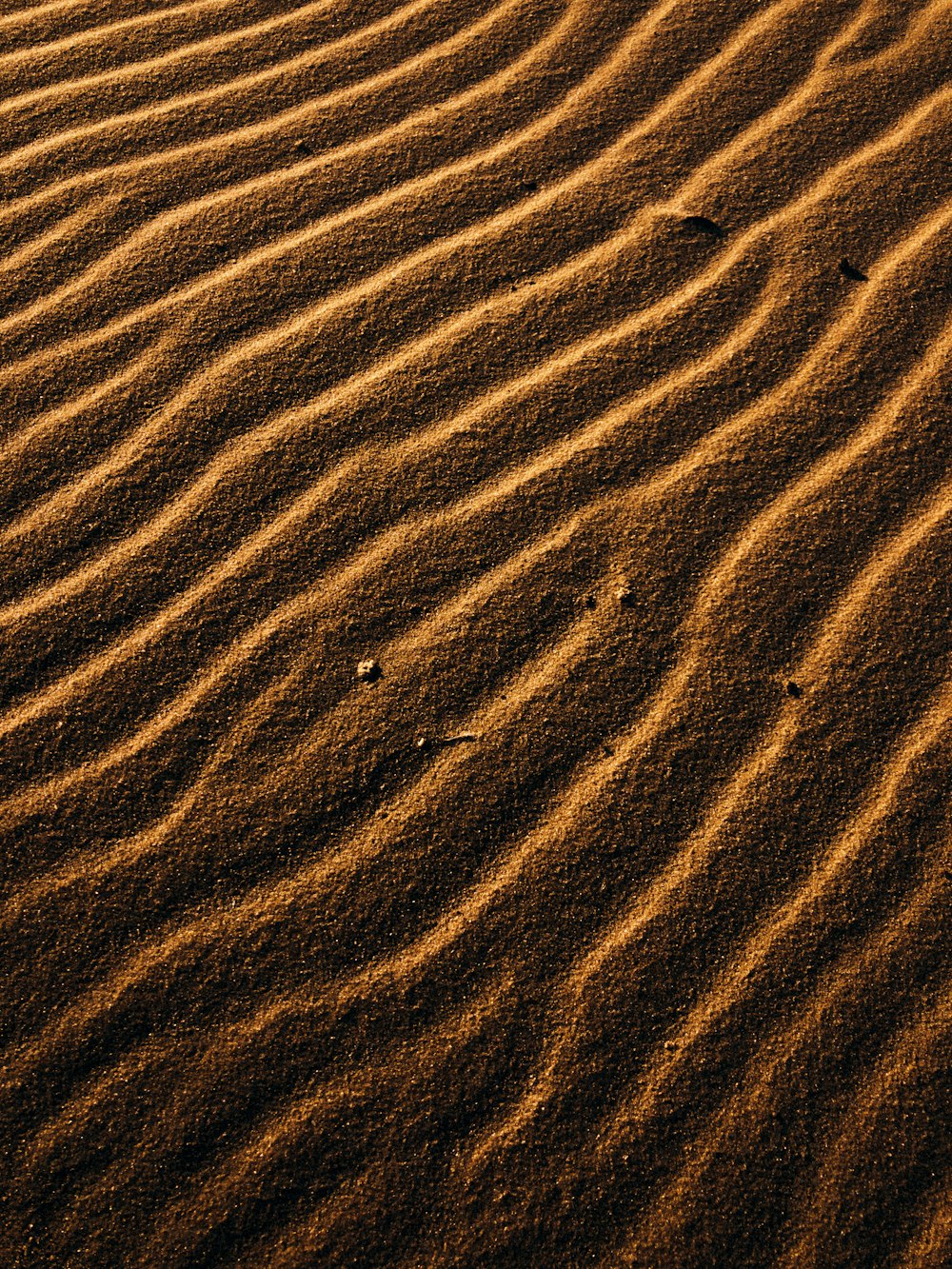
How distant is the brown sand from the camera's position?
161 cm

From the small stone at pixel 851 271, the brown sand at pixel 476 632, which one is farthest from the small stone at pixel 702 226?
the small stone at pixel 851 271

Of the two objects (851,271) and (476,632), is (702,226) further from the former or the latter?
(476,632)

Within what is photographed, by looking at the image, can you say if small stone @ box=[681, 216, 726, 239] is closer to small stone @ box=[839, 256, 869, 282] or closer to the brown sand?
the brown sand

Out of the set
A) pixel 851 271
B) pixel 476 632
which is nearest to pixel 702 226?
pixel 851 271

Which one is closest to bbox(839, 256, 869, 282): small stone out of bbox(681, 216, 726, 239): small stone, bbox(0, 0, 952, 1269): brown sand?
bbox(0, 0, 952, 1269): brown sand

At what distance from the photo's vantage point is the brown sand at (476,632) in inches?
63.2

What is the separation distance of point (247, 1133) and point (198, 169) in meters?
2.24

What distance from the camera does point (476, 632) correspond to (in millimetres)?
1940

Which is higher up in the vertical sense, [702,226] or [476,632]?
[702,226]

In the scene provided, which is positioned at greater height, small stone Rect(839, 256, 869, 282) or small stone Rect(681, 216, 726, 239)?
small stone Rect(681, 216, 726, 239)

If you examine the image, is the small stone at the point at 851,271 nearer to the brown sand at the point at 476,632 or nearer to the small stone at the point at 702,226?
the brown sand at the point at 476,632

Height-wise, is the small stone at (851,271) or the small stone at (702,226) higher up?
the small stone at (702,226)

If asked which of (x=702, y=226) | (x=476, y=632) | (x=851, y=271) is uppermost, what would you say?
(x=702, y=226)

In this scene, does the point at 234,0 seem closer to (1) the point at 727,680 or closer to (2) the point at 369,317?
(2) the point at 369,317
